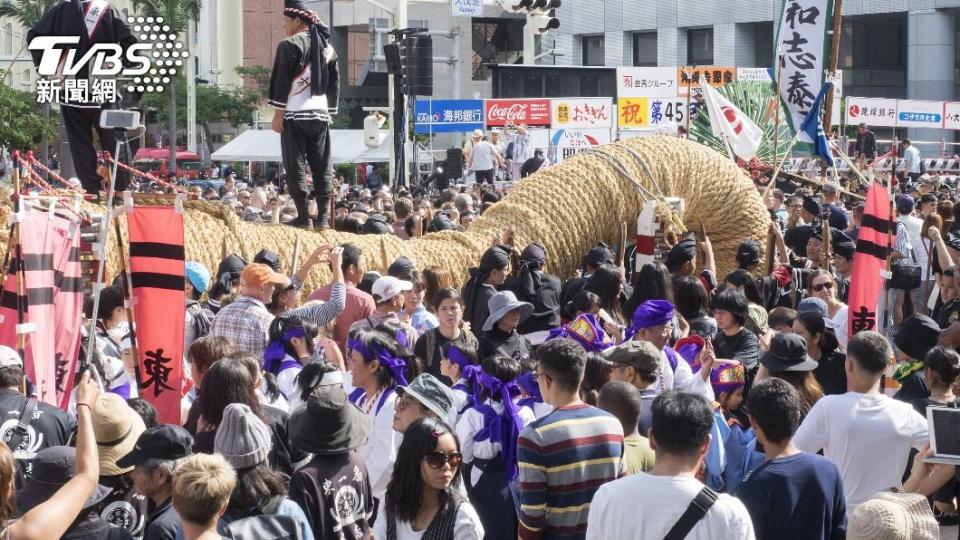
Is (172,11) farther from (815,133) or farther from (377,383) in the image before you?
(377,383)

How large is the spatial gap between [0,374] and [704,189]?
772 centimetres

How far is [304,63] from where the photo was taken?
9.88 meters

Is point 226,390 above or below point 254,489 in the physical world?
above

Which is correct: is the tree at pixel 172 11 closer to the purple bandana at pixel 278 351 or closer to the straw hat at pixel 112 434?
the purple bandana at pixel 278 351

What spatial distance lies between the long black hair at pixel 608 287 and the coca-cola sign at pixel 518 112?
19532 mm

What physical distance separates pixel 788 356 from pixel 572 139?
20878 mm

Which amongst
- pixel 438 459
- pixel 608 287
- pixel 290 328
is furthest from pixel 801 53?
pixel 438 459

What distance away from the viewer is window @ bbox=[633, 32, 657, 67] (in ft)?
179

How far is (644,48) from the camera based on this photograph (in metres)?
55.0

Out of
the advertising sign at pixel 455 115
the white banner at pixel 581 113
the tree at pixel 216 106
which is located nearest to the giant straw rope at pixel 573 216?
the white banner at pixel 581 113

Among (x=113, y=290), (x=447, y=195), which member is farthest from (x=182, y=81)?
(x=113, y=290)

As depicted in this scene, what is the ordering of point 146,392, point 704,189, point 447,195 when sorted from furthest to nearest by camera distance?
point 447,195
point 704,189
point 146,392

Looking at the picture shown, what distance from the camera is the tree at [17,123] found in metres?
34.6

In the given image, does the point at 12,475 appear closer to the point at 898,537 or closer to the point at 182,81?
the point at 898,537
